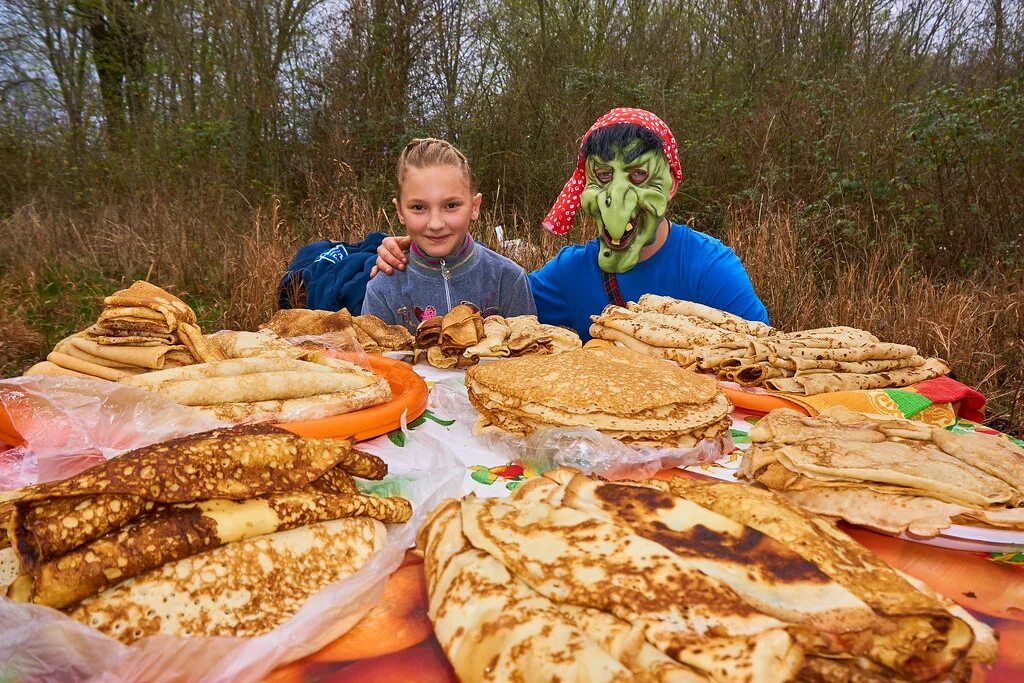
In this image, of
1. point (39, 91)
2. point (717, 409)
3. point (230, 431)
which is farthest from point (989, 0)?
point (39, 91)

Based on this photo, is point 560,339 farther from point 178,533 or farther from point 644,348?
point 178,533

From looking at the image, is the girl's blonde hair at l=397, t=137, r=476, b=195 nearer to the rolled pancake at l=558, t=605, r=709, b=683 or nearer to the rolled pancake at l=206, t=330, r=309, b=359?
the rolled pancake at l=206, t=330, r=309, b=359

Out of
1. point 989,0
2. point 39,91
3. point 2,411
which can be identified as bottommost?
point 2,411

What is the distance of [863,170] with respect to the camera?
7625mm

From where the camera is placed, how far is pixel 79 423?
62.9 inches

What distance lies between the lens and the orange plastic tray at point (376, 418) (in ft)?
5.50

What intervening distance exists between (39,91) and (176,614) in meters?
11.5

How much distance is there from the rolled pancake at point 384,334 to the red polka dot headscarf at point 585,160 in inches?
40.3

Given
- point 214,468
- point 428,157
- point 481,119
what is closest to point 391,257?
point 428,157

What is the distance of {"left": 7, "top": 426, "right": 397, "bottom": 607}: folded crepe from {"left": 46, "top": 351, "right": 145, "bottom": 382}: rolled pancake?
84 centimetres

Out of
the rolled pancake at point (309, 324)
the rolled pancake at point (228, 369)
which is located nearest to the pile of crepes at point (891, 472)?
the rolled pancake at point (228, 369)

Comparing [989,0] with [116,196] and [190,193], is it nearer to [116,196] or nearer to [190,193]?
[190,193]

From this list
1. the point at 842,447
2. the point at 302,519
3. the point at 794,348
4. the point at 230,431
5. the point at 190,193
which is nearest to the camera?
the point at 302,519

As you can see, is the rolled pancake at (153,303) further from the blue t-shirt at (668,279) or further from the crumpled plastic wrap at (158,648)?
the blue t-shirt at (668,279)
